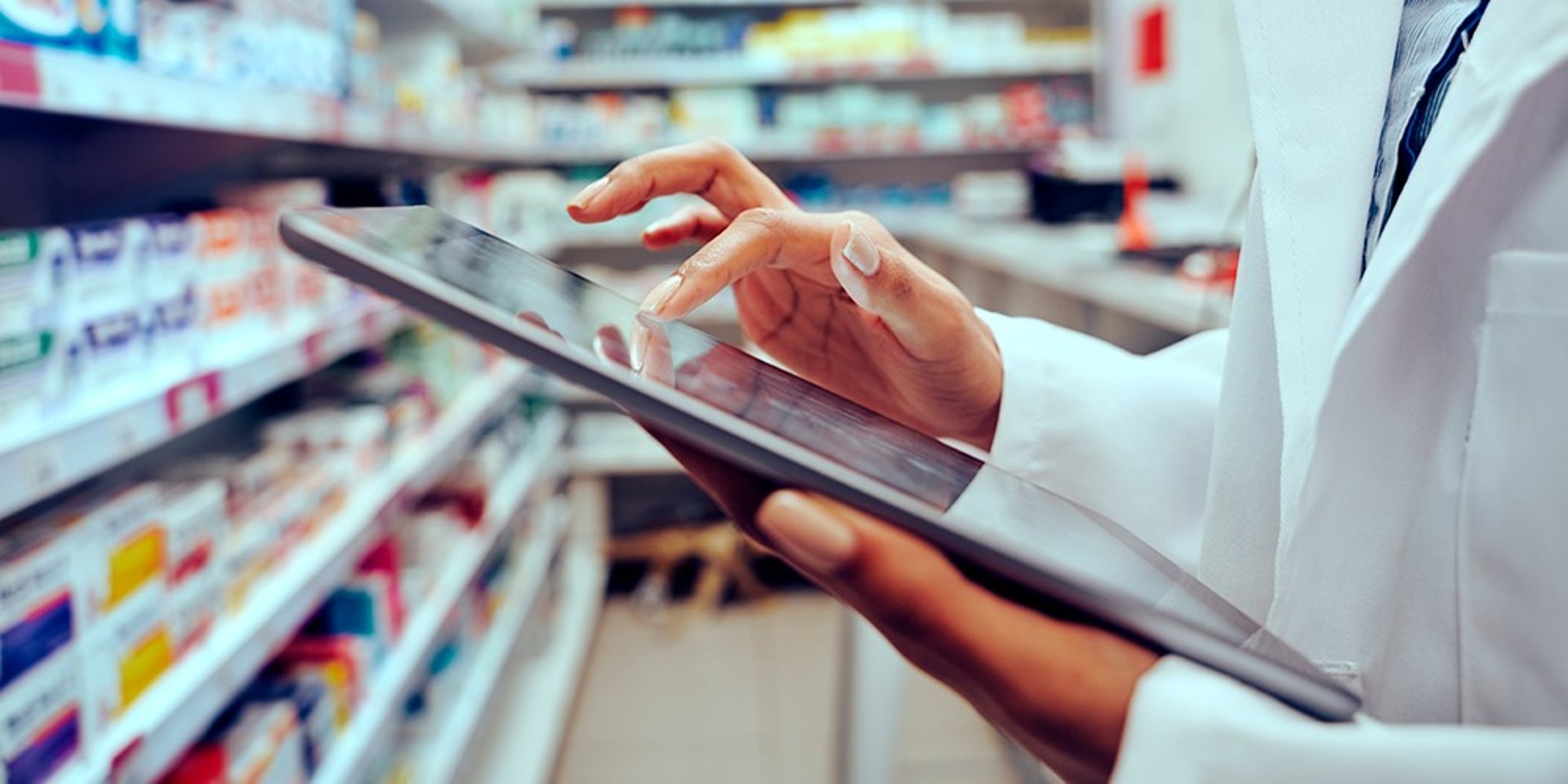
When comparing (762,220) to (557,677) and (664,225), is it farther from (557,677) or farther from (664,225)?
(557,677)

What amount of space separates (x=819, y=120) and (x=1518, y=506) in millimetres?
4035

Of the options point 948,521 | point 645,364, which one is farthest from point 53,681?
point 948,521

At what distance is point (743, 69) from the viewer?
14.0 feet

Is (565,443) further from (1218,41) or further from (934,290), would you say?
(934,290)

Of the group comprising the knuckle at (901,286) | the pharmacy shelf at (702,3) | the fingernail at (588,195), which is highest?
the pharmacy shelf at (702,3)

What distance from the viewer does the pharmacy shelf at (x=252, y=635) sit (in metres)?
1.13

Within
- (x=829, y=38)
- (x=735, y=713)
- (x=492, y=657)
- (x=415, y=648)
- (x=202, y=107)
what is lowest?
(x=735, y=713)

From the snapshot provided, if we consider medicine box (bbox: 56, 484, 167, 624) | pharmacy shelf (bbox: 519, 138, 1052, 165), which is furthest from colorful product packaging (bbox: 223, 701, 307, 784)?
pharmacy shelf (bbox: 519, 138, 1052, 165)

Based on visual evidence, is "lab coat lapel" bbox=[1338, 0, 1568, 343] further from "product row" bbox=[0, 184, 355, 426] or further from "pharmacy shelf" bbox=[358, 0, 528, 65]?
"pharmacy shelf" bbox=[358, 0, 528, 65]

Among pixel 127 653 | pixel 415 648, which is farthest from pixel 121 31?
pixel 415 648

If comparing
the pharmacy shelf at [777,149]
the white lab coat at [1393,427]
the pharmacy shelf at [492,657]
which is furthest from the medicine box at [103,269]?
the pharmacy shelf at [777,149]

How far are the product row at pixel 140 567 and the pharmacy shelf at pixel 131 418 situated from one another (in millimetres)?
62

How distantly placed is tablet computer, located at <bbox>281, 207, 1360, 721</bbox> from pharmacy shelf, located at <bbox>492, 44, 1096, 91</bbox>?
3.80m

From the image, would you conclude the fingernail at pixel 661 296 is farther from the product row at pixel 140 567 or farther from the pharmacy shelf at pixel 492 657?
the pharmacy shelf at pixel 492 657
